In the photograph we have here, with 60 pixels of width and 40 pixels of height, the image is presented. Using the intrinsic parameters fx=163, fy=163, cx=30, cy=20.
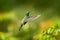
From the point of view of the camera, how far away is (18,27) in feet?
4.53

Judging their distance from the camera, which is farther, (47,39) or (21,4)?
(21,4)

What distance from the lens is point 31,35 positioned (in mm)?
1358

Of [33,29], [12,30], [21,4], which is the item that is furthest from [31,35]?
[21,4]

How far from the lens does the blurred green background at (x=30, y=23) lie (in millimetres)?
1354

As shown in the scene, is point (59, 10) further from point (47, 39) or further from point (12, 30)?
point (12, 30)

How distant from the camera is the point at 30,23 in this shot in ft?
4.53

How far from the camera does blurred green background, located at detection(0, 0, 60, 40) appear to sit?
4.44 ft

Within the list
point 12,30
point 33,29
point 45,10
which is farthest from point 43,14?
point 12,30

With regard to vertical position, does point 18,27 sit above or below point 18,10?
below

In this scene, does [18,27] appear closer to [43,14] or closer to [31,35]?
[31,35]

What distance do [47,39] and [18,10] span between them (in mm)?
358

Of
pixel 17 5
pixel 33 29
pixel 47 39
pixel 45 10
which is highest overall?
pixel 17 5

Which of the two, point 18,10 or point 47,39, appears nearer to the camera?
point 47,39

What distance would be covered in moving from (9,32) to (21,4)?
26cm
